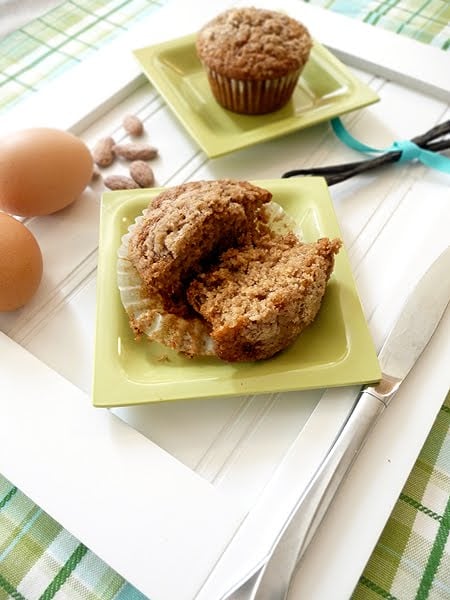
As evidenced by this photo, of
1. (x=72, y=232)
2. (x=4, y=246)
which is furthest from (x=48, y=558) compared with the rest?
(x=72, y=232)

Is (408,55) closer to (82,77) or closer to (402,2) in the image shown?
(402,2)

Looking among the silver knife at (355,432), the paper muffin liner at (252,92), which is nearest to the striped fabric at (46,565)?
the silver knife at (355,432)

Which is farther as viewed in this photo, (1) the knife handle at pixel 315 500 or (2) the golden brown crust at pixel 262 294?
(2) the golden brown crust at pixel 262 294

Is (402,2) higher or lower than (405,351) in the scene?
higher

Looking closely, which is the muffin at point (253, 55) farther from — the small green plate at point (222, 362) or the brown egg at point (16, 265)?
the brown egg at point (16, 265)

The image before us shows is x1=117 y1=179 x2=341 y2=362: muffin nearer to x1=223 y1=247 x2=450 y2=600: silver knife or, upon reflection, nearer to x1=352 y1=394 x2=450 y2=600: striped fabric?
x1=223 y1=247 x2=450 y2=600: silver knife

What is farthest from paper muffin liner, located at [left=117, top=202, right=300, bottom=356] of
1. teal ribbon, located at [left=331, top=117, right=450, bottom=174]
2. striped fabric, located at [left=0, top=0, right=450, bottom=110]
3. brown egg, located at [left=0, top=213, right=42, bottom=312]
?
striped fabric, located at [left=0, top=0, right=450, bottom=110]
